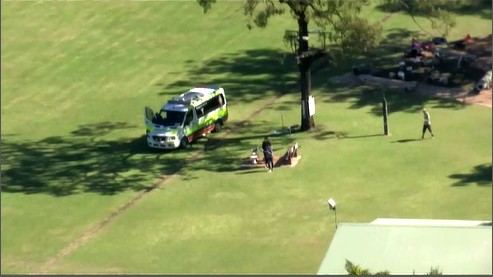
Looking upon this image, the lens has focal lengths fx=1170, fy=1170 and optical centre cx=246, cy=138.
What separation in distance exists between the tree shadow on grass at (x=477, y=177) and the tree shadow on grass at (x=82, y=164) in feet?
28.6

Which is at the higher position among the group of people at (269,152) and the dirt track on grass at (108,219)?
the group of people at (269,152)

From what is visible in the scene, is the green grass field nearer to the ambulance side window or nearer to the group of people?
the group of people

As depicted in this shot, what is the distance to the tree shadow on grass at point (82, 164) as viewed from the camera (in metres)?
34.9

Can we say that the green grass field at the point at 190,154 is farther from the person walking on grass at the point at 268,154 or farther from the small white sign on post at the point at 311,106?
the small white sign on post at the point at 311,106

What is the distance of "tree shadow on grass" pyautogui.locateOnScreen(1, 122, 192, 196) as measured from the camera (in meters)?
34.9

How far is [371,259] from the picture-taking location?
2084 cm

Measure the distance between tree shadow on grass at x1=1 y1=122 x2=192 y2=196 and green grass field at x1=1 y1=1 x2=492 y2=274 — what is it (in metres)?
0.09

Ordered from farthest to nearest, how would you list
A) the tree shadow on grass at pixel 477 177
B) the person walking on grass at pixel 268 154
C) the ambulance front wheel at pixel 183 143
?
the ambulance front wheel at pixel 183 143, the person walking on grass at pixel 268 154, the tree shadow on grass at pixel 477 177

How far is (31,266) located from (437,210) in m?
10.6

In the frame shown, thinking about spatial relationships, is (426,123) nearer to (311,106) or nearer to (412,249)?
(311,106)

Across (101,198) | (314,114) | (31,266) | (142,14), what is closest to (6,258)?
(31,266)

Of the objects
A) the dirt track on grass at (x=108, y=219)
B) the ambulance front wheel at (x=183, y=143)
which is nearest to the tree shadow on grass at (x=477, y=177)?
the dirt track on grass at (x=108, y=219)

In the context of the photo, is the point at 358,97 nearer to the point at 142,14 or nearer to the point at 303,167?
the point at 303,167

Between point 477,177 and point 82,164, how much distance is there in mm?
12449
